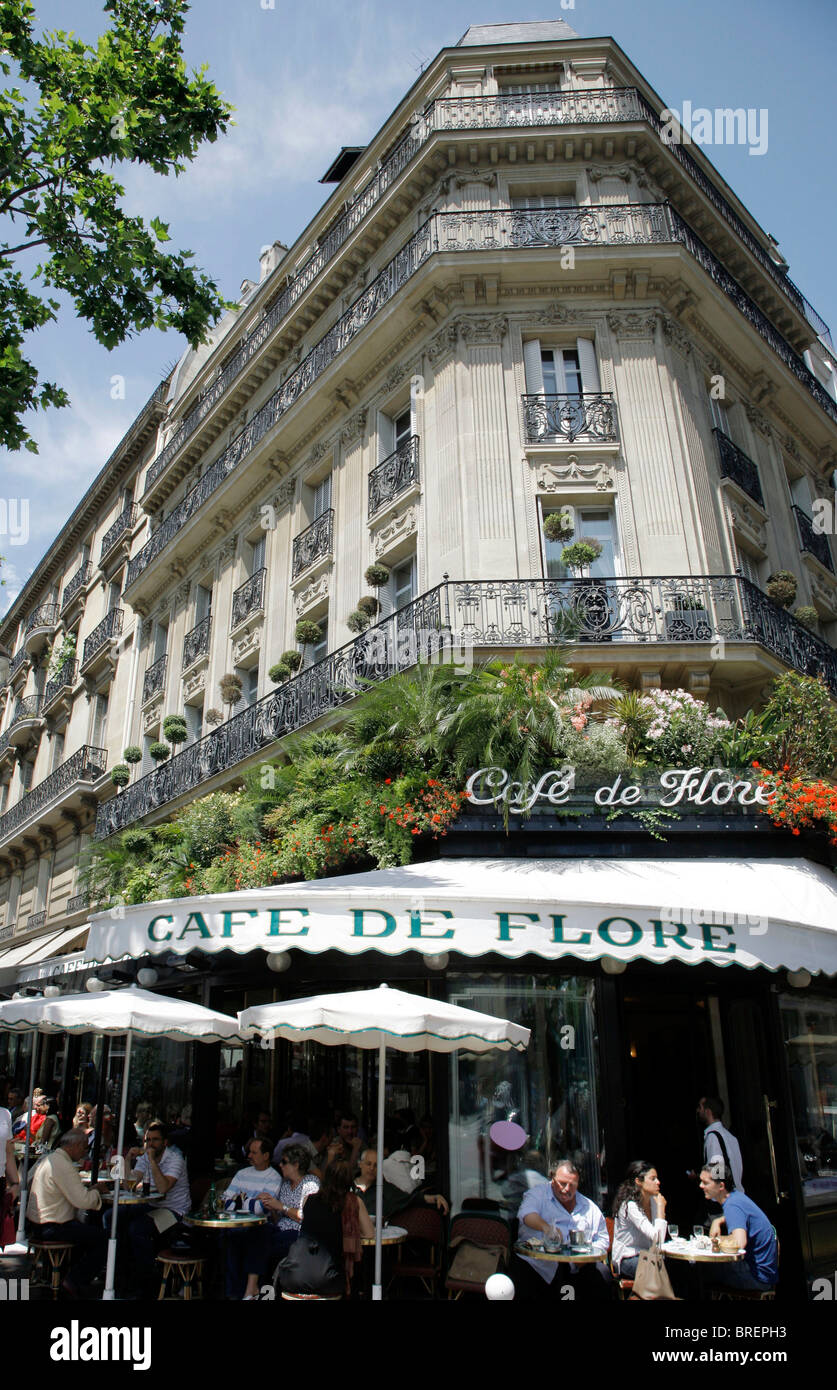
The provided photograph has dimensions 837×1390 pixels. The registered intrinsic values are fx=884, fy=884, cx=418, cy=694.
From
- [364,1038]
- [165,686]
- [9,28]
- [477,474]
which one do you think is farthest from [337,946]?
[165,686]

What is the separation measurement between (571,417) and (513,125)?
560 cm

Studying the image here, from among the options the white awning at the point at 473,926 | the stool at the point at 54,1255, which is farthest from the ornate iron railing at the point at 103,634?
the stool at the point at 54,1255

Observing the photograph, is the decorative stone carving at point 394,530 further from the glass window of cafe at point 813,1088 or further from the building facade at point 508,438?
the glass window of cafe at point 813,1088

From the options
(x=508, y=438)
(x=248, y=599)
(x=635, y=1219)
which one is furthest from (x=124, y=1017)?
(x=248, y=599)

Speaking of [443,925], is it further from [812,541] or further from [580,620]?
[812,541]

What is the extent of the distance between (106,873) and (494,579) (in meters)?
8.53

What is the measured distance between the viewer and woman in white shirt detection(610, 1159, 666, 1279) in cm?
586

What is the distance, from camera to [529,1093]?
752 centimetres

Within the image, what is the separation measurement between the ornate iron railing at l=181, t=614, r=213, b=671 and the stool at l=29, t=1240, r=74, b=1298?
41.2 feet

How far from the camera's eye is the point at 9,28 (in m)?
8.17

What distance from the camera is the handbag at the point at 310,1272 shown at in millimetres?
5410

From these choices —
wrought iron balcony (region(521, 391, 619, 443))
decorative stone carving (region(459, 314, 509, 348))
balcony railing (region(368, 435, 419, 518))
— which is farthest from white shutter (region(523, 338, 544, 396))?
balcony railing (region(368, 435, 419, 518))

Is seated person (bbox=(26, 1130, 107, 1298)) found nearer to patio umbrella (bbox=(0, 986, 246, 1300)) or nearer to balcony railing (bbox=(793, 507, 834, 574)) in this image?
patio umbrella (bbox=(0, 986, 246, 1300))
